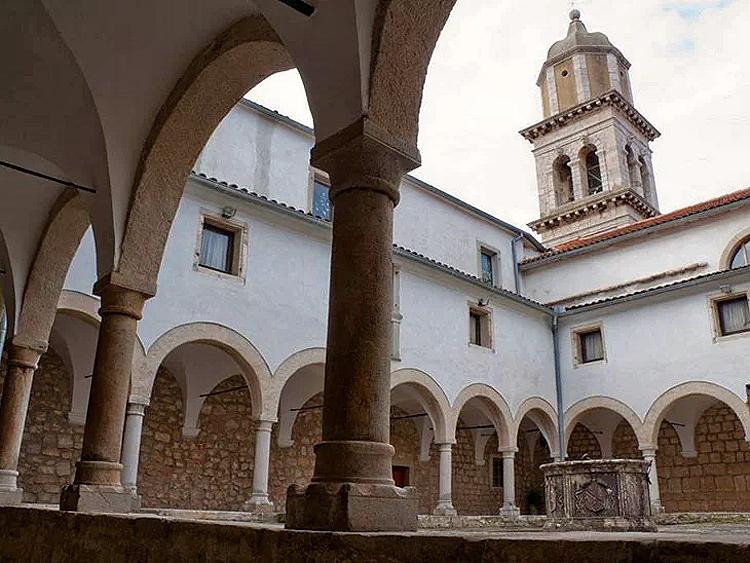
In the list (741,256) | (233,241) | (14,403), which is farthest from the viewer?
(741,256)

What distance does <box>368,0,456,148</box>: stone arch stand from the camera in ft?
11.2

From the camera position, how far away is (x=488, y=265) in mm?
20219

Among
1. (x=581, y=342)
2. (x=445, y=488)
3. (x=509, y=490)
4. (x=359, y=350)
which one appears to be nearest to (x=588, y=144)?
(x=581, y=342)

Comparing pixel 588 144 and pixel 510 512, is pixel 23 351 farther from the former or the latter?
pixel 588 144

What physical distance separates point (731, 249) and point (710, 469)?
5258 millimetres

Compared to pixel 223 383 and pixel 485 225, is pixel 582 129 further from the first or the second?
pixel 223 383

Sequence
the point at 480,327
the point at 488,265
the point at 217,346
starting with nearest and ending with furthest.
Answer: the point at 217,346, the point at 480,327, the point at 488,265

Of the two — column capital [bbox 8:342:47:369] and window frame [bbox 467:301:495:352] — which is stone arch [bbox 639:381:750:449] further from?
column capital [bbox 8:342:47:369]

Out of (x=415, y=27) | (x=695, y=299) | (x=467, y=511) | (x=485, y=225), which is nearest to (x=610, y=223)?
(x=485, y=225)

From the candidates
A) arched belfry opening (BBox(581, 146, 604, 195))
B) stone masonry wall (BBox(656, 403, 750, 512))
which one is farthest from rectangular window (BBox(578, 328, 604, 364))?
arched belfry opening (BBox(581, 146, 604, 195))

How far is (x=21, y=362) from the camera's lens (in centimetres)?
782

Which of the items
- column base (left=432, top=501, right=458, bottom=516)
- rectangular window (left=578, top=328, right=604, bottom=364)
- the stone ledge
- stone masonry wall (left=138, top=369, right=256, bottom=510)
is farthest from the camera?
rectangular window (left=578, top=328, right=604, bottom=364)

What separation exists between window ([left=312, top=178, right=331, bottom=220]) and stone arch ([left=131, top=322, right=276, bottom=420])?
199 inches

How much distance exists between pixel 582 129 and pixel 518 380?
486 inches
